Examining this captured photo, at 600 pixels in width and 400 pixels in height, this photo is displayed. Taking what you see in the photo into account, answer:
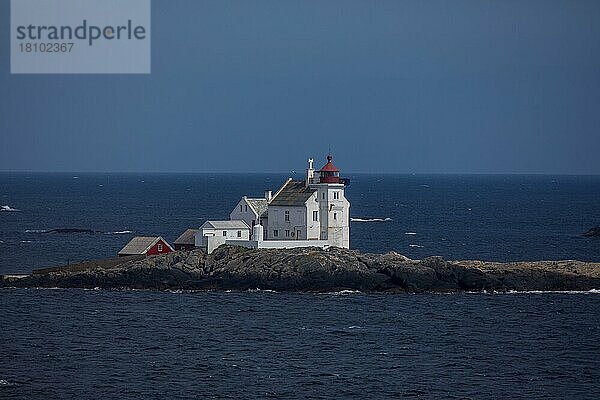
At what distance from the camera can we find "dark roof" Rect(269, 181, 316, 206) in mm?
67250

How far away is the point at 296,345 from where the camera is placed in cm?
4906

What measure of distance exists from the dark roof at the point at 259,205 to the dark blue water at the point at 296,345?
8.00 metres

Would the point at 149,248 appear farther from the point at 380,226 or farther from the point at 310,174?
the point at 380,226

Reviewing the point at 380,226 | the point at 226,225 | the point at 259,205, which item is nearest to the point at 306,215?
the point at 259,205

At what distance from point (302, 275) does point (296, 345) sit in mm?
13287

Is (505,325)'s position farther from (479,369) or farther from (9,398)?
(9,398)

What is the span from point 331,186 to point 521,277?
38.2ft

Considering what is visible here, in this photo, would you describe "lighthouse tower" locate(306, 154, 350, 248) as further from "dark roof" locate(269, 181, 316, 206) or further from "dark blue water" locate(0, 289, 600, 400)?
"dark blue water" locate(0, 289, 600, 400)

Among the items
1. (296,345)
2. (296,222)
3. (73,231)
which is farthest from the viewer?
(73,231)

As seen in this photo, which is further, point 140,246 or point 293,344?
point 140,246

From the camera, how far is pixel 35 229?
111 metres

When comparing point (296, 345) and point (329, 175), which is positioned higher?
point (329, 175)

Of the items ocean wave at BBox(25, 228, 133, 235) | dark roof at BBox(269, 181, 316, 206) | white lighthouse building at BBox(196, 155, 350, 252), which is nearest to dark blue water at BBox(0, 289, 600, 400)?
white lighthouse building at BBox(196, 155, 350, 252)

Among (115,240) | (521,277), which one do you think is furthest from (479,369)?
(115,240)
